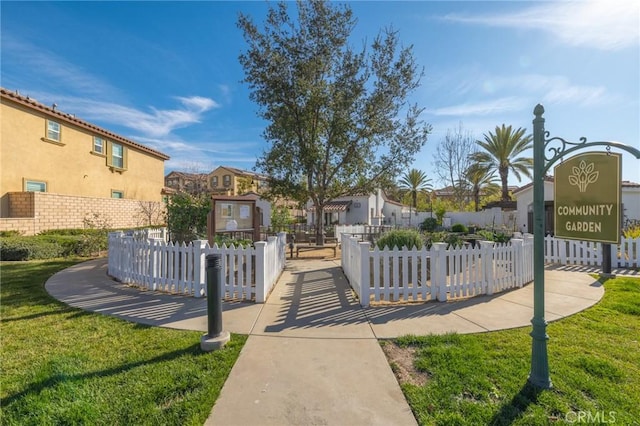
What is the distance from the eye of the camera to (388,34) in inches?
484

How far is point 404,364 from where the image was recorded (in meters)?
3.17

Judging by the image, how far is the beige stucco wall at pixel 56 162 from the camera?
532 inches

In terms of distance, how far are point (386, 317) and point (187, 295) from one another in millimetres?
3964

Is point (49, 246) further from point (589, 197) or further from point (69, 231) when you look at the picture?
point (589, 197)

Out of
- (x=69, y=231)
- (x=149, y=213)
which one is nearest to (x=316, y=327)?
(x=69, y=231)

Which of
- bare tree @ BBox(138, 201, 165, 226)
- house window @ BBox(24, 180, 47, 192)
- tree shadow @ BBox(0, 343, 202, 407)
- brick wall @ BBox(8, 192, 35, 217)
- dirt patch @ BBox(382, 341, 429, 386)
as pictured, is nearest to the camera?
tree shadow @ BBox(0, 343, 202, 407)

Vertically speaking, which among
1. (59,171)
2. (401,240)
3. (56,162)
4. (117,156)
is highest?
(117,156)

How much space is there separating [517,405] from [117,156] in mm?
24813

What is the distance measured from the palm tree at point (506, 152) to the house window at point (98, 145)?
101 feet

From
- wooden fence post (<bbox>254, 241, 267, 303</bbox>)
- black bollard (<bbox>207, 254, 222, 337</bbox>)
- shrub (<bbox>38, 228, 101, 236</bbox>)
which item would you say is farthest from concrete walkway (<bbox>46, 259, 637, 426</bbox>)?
shrub (<bbox>38, 228, 101, 236</bbox>)

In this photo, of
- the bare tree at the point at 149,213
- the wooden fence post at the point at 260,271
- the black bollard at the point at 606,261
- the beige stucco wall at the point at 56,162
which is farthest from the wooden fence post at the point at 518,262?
the bare tree at the point at 149,213

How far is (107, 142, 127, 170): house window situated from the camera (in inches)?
773

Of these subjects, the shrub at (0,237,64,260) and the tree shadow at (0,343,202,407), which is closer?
the tree shadow at (0,343,202,407)

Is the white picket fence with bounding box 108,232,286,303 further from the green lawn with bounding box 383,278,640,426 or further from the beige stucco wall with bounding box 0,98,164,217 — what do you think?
the beige stucco wall with bounding box 0,98,164,217
